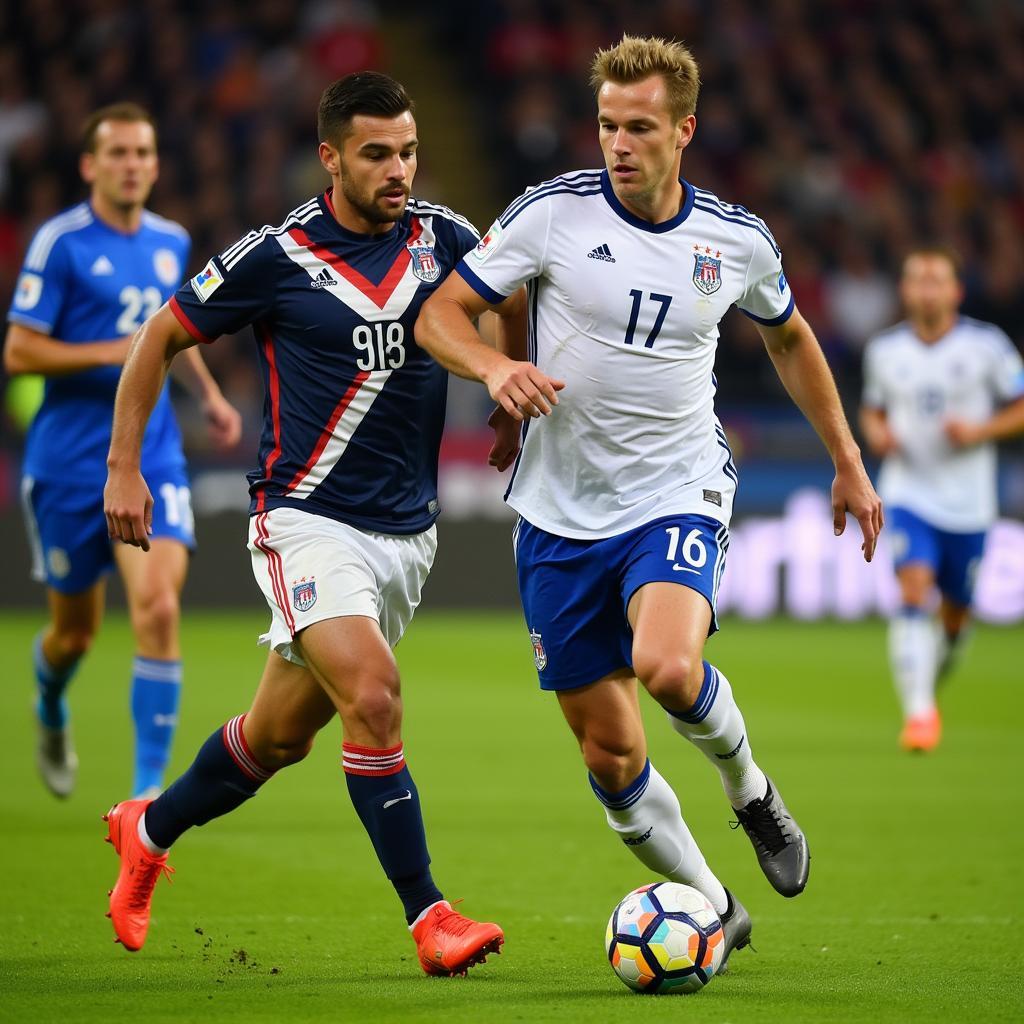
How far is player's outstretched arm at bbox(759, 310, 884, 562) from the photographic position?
17.6 ft

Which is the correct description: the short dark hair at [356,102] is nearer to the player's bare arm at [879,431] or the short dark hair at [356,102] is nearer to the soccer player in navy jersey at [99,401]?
the soccer player in navy jersey at [99,401]

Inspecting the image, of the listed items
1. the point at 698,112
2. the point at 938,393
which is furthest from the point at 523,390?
the point at 698,112

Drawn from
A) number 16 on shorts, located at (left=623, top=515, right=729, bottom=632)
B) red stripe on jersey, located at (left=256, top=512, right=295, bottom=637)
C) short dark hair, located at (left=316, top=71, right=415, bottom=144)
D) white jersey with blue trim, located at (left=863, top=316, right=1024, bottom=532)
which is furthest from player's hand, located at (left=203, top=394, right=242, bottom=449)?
white jersey with blue trim, located at (left=863, top=316, right=1024, bottom=532)

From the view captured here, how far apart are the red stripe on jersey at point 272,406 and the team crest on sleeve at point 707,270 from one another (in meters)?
1.21

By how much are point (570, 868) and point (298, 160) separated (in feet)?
44.2

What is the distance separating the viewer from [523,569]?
533 centimetres

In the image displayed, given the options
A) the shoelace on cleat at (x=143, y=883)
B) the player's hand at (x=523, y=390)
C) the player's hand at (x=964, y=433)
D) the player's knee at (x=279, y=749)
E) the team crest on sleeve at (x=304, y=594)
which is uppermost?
the player's hand at (x=523, y=390)

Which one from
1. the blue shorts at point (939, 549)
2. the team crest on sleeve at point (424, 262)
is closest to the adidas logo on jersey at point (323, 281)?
the team crest on sleeve at point (424, 262)

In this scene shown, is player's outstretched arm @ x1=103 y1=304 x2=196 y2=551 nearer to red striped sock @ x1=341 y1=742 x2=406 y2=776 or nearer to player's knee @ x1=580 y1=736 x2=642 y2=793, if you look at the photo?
red striped sock @ x1=341 y1=742 x2=406 y2=776

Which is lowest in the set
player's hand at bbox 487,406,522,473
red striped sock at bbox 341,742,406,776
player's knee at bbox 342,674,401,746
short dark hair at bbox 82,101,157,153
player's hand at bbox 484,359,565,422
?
red striped sock at bbox 341,742,406,776

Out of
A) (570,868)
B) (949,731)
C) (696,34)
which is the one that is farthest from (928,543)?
(696,34)

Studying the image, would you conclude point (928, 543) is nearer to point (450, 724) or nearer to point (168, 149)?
point (450, 724)

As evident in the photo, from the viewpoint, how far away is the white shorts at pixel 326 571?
497cm

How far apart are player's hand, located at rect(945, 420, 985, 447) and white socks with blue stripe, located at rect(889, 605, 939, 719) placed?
3.23 feet
